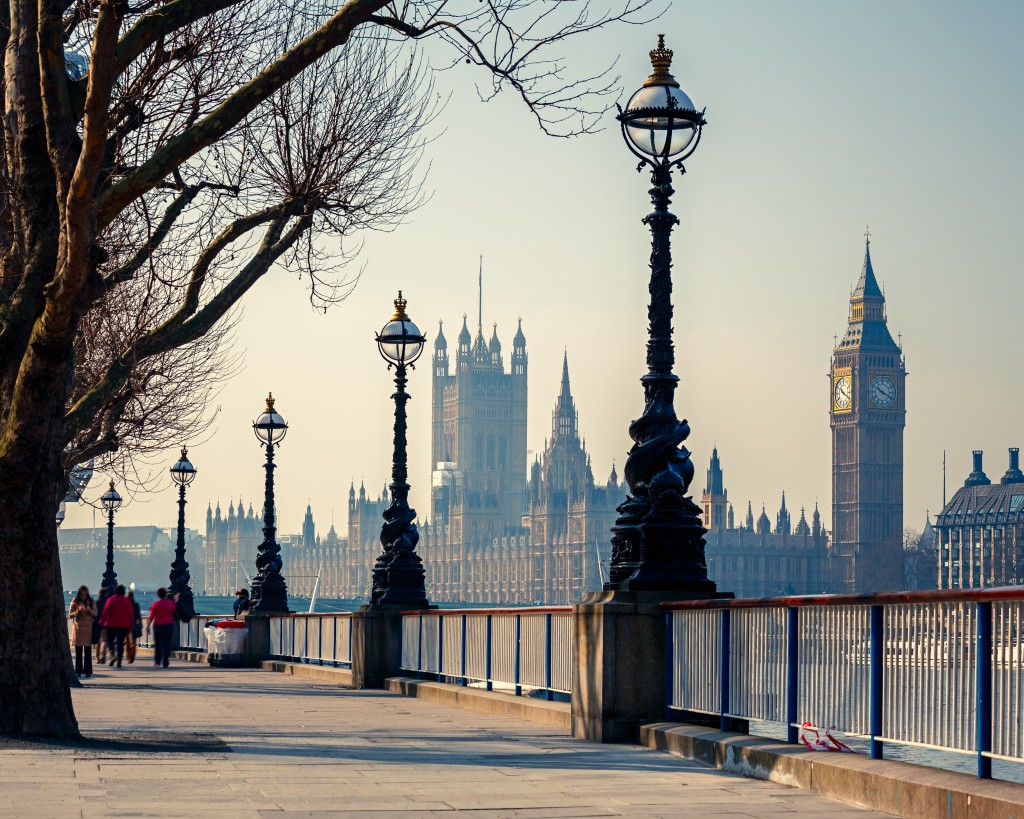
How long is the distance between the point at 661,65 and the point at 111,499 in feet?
112

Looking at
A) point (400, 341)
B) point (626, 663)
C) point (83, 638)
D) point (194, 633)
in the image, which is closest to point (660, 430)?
point (626, 663)

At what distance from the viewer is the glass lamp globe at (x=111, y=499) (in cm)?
4484

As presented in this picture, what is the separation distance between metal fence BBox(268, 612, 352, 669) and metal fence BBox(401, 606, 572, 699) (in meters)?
3.20

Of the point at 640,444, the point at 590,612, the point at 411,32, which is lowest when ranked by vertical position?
the point at 590,612

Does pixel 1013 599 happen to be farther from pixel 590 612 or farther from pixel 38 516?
pixel 38 516

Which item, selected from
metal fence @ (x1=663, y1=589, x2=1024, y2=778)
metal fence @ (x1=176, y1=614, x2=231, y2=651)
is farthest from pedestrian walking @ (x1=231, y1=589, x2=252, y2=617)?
metal fence @ (x1=663, y1=589, x2=1024, y2=778)

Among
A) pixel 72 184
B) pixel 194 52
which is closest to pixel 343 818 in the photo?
pixel 72 184

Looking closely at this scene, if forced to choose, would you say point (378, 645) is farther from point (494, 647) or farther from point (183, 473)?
point (183, 473)

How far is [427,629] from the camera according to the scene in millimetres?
20781

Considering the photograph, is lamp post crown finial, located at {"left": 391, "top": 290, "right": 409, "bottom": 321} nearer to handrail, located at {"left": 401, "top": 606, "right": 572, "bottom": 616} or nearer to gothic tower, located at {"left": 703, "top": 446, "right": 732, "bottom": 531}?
handrail, located at {"left": 401, "top": 606, "right": 572, "bottom": 616}

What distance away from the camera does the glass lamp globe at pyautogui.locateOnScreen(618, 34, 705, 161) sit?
1290cm

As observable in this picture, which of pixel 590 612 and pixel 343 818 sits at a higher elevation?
pixel 590 612

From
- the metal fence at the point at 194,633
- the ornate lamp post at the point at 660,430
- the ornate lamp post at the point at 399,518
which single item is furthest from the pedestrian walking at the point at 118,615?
the ornate lamp post at the point at 660,430

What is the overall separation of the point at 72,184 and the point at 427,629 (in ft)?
34.8
